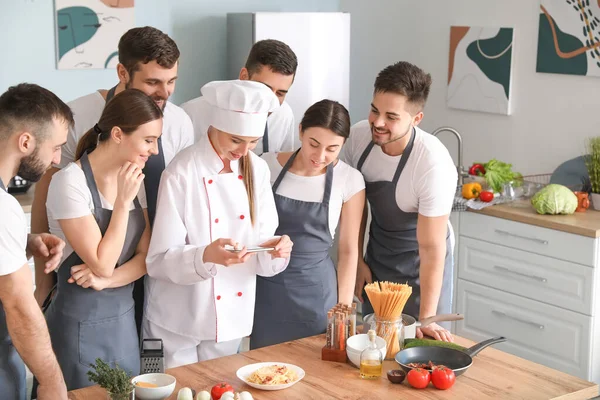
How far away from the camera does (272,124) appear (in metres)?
3.41

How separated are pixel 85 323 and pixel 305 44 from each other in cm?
321

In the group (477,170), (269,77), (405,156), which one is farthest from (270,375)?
(477,170)

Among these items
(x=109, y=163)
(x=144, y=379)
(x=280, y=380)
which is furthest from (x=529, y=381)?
(x=109, y=163)

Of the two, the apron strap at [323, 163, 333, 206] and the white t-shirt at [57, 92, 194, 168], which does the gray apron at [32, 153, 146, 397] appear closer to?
→ the white t-shirt at [57, 92, 194, 168]

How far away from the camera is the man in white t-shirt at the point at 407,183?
2.89 m

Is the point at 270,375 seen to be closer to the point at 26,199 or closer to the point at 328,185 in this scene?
the point at 328,185

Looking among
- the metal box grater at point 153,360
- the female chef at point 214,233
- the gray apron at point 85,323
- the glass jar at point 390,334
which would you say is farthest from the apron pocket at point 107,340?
the glass jar at point 390,334

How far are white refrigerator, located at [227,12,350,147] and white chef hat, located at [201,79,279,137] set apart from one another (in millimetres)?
2622

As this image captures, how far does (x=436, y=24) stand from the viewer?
5504 mm

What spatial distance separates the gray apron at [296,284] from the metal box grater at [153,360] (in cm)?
61

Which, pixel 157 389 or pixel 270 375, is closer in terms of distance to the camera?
pixel 157 389

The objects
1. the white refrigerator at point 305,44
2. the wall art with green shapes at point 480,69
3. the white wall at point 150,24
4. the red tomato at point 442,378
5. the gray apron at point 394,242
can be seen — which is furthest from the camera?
the white refrigerator at point 305,44

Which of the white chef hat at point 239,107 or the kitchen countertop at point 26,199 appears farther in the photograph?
the kitchen countertop at point 26,199

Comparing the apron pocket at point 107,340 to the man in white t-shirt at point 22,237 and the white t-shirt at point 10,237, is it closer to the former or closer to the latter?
the man in white t-shirt at point 22,237
